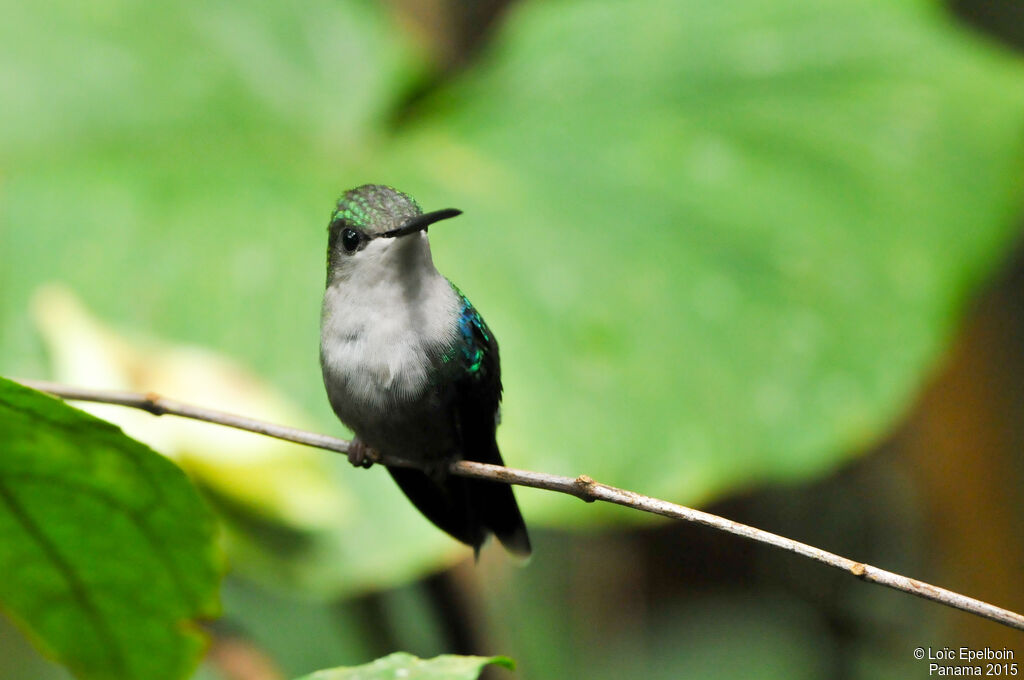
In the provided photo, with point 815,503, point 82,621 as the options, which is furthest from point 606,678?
point 82,621

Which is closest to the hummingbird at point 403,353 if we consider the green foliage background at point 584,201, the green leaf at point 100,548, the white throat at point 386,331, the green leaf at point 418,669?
the white throat at point 386,331

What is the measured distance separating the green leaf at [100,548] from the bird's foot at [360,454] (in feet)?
1.40

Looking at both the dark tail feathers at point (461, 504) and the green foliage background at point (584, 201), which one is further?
the green foliage background at point (584, 201)

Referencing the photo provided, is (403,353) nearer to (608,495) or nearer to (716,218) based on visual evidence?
(608,495)

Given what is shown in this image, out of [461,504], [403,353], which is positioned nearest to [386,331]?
[403,353]

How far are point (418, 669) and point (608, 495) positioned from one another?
13.0 inches

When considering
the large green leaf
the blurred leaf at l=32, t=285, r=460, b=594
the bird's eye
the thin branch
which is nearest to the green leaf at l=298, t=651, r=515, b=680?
the thin branch

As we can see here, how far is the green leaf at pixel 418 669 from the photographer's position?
113 cm

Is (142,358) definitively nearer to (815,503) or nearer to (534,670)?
(534,670)

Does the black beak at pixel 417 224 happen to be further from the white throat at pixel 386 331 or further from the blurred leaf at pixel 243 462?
the blurred leaf at pixel 243 462

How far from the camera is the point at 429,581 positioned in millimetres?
3330

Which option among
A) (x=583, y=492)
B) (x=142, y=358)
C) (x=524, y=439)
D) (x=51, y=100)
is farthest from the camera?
(x=51, y=100)

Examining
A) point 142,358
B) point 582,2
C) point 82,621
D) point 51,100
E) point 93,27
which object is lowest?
point 82,621

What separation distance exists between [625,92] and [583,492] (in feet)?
8.43
